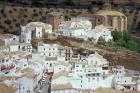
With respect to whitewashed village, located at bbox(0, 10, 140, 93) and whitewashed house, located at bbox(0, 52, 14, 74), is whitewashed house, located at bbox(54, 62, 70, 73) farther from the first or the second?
whitewashed house, located at bbox(0, 52, 14, 74)

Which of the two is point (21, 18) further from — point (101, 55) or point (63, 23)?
point (101, 55)

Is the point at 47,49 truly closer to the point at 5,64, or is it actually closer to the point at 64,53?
the point at 64,53

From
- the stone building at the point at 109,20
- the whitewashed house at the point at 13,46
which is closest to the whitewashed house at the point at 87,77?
the whitewashed house at the point at 13,46

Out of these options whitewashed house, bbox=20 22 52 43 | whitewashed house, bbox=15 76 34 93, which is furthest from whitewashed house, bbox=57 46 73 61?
whitewashed house, bbox=20 22 52 43

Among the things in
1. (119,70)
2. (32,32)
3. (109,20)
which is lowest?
(119,70)

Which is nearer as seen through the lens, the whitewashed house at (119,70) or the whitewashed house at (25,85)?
the whitewashed house at (25,85)

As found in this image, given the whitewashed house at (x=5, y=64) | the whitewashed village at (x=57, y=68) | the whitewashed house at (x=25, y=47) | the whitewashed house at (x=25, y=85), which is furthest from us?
the whitewashed house at (x=25, y=47)

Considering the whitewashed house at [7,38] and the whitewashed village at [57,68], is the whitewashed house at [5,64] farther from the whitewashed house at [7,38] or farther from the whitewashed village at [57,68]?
the whitewashed house at [7,38]

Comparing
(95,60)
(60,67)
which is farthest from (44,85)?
(95,60)
